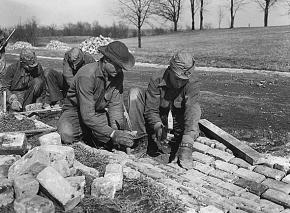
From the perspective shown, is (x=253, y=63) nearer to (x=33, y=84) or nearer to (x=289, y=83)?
(x=289, y=83)

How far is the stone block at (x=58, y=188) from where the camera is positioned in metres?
3.17

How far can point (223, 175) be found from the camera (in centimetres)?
429

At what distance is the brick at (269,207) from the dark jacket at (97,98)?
6.91 ft

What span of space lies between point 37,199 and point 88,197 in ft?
1.79

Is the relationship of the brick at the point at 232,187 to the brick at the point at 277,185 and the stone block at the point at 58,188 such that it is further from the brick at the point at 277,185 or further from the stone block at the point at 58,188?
the stone block at the point at 58,188

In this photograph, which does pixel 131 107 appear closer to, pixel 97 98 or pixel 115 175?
pixel 97 98

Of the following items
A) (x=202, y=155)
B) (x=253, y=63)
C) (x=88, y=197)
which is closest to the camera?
(x=88, y=197)

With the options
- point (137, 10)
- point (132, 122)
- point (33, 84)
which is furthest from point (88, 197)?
point (137, 10)

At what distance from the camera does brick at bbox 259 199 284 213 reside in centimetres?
349

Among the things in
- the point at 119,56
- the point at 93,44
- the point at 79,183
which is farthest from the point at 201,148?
the point at 93,44

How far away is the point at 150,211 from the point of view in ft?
10.8

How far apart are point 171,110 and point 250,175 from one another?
1504 millimetres

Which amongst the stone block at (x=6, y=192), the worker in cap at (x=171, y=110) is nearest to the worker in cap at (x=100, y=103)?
the worker in cap at (x=171, y=110)

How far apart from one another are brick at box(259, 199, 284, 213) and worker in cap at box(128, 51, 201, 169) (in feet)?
3.44
